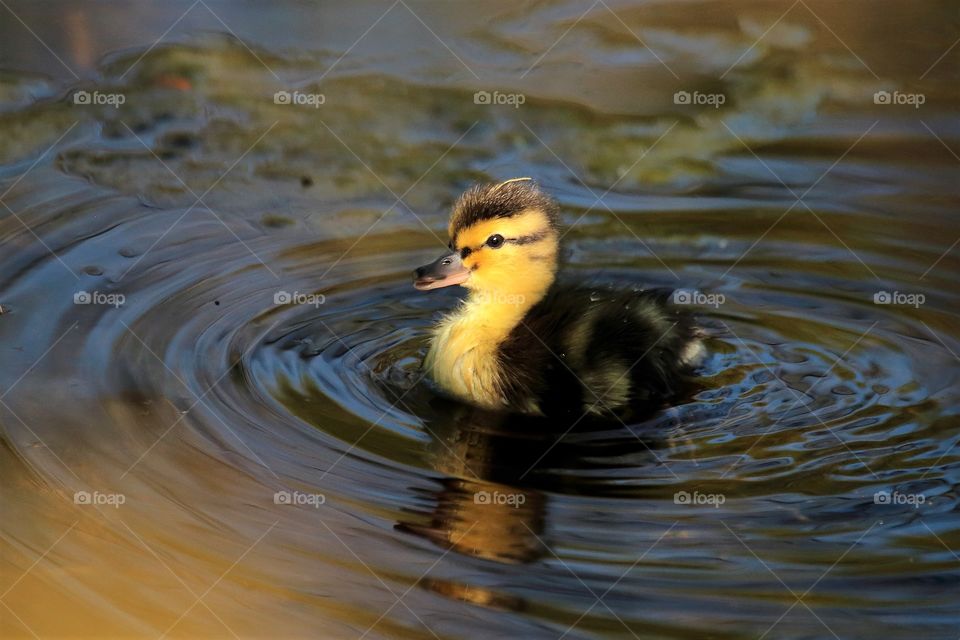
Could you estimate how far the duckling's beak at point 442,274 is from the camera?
4.87m

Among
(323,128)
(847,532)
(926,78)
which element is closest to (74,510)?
(847,532)

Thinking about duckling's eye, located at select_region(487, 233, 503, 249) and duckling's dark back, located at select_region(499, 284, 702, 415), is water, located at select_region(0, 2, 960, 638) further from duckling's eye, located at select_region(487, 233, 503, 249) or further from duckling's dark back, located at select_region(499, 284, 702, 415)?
duckling's eye, located at select_region(487, 233, 503, 249)

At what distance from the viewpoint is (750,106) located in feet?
22.9

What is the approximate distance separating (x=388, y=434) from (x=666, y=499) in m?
0.92

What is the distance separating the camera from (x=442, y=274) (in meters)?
4.91

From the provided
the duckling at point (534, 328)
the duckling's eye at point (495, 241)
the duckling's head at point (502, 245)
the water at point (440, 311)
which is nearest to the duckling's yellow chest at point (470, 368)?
the duckling at point (534, 328)

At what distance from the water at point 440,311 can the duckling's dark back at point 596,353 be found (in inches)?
4.7

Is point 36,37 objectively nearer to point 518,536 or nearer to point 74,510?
point 74,510

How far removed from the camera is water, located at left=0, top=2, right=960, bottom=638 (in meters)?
3.61

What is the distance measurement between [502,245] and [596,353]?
0.53m

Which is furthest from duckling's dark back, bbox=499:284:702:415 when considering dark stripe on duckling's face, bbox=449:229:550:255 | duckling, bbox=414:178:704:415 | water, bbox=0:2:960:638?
dark stripe on duckling's face, bbox=449:229:550:255

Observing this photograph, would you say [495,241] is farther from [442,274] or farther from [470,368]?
[470,368]

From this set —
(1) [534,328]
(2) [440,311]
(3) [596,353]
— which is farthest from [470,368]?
(2) [440,311]

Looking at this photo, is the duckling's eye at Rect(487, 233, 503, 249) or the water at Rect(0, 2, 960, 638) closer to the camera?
the water at Rect(0, 2, 960, 638)
